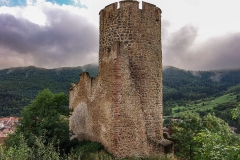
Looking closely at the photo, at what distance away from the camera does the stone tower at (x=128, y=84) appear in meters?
11.5

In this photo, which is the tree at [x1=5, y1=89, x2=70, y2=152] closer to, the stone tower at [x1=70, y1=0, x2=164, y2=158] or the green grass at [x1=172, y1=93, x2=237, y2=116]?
the stone tower at [x1=70, y1=0, x2=164, y2=158]

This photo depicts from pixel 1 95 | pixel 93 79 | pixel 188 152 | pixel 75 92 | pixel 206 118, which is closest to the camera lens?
pixel 93 79

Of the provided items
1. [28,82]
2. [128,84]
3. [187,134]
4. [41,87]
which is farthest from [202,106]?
[128,84]

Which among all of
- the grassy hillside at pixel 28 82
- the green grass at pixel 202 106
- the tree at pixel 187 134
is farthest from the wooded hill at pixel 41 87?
the tree at pixel 187 134

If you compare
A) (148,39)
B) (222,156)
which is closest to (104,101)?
(148,39)

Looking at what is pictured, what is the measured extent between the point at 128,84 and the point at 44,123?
5.38m

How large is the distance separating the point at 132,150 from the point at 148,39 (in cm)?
581

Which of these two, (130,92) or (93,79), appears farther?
(93,79)

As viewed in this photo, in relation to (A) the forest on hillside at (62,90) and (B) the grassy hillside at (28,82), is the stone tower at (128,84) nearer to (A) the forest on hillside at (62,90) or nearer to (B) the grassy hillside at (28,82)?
(A) the forest on hillside at (62,90)

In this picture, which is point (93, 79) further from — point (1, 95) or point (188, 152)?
point (1, 95)

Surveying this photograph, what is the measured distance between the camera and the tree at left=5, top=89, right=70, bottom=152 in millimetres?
13258

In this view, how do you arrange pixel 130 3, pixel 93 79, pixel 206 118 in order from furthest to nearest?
pixel 206 118 → pixel 93 79 → pixel 130 3

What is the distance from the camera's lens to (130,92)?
38.7 feet

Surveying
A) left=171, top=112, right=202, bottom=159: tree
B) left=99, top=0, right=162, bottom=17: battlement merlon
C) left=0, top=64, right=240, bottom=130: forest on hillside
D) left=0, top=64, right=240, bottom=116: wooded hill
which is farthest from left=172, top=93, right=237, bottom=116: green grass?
left=99, top=0, right=162, bottom=17: battlement merlon
